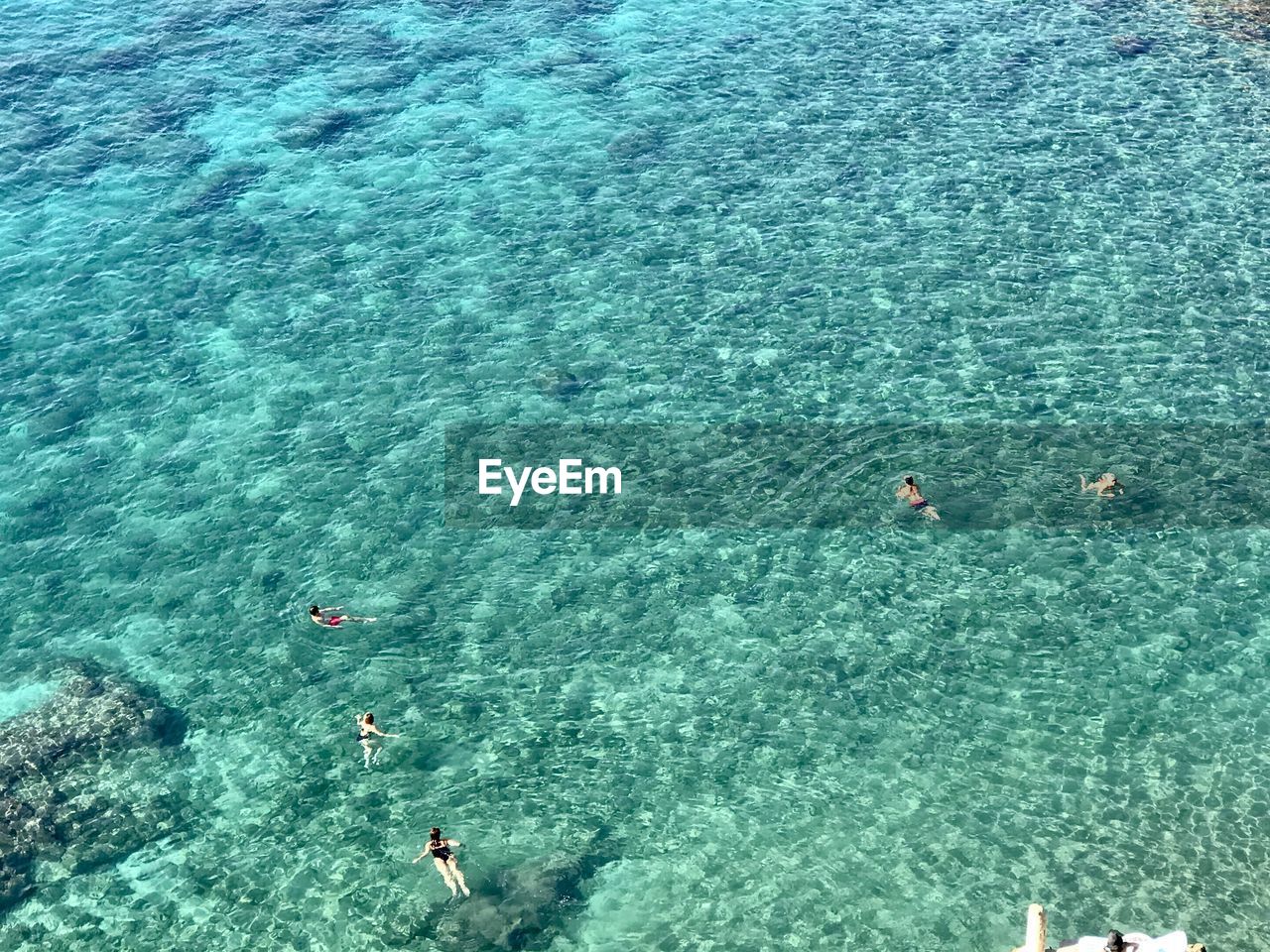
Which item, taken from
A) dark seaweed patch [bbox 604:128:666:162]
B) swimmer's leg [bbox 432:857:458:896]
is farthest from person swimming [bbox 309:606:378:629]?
dark seaweed patch [bbox 604:128:666:162]

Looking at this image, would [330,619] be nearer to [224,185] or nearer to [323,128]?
[224,185]

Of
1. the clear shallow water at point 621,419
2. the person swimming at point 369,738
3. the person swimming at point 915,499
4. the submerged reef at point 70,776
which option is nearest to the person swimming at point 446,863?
the clear shallow water at point 621,419

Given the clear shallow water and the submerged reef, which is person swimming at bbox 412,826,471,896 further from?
the submerged reef

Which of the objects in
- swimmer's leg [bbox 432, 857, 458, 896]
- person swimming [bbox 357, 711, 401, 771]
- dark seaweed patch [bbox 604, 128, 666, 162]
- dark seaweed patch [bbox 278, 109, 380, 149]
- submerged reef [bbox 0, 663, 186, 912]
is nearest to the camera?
swimmer's leg [bbox 432, 857, 458, 896]

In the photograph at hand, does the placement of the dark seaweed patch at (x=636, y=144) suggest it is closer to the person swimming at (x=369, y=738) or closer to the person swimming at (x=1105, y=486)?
the person swimming at (x=1105, y=486)

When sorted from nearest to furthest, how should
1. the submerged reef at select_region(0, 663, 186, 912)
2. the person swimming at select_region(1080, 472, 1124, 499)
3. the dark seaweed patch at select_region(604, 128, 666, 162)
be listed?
the submerged reef at select_region(0, 663, 186, 912) → the person swimming at select_region(1080, 472, 1124, 499) → the dark seaweed patch at select_region(604, 128, 666, 162)

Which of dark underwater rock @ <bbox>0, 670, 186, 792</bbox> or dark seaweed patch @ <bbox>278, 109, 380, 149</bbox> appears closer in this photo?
dark underwater rock @ <bbox>0, 670, 186, 792</bbox>

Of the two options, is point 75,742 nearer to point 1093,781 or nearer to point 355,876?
point 355,876
